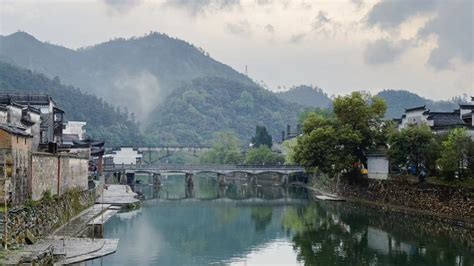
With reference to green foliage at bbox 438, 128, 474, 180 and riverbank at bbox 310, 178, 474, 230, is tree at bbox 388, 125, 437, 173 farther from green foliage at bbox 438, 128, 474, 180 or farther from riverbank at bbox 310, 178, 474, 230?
green foliage at bbox 438, 128, 474, 180

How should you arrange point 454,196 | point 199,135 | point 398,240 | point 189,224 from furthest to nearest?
point 199,135 < point 189,224 < point 454,196 < point 398,240

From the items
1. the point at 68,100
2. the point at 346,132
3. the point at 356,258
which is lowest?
the point at 356,258

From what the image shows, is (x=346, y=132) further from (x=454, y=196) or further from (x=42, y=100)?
(x=42, y=100)

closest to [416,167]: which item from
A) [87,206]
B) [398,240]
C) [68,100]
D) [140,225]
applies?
[398,240]

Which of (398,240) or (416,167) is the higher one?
(416,167)

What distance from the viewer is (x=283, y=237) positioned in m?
38.8

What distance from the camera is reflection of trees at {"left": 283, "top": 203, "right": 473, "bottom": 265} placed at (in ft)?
99.5

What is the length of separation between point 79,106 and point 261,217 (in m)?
99.6

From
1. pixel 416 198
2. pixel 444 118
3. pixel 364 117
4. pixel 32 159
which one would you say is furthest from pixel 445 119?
pixel 32 159

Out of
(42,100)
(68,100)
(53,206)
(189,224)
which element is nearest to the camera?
(53,206)

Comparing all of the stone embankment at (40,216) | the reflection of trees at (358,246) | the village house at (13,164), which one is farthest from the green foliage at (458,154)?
the village house at (13,164)

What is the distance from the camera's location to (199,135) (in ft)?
577

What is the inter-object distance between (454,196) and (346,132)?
1512 centimetres

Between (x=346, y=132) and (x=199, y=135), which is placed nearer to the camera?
(x=346, y=132)
